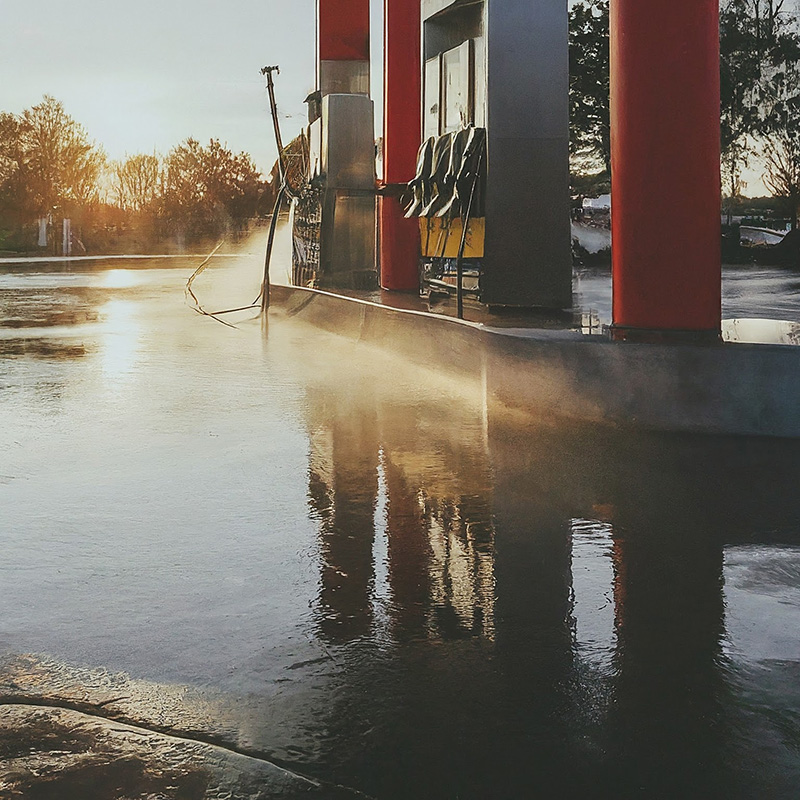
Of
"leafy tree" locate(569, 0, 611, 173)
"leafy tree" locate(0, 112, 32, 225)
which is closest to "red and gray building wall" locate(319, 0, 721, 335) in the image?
"leafy tree" locate(569, 0, 611, 173)

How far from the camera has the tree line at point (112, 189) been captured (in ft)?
226

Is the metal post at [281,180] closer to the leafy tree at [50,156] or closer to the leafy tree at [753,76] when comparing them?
the leafy tree at [753,76]

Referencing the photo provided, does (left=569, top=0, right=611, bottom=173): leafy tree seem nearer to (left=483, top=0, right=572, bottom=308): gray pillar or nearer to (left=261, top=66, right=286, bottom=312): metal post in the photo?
(left=261, top=66, right=286, bottom=312): metal post

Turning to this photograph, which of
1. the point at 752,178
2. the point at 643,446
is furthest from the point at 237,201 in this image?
the point at 643,446

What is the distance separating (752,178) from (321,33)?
38.6 ft

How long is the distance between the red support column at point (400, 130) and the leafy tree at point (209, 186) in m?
60.9

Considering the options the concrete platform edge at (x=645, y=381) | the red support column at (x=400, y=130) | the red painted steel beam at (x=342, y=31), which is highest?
the red painted steel beam at (x=342, y=31)

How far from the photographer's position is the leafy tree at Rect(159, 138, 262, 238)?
260 ft

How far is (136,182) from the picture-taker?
78938 mm

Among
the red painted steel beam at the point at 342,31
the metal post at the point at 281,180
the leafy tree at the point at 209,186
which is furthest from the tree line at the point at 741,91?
the leafy tree at the point at 209,186

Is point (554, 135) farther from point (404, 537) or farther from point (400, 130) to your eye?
point (404, 537)

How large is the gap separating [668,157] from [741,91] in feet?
66.1

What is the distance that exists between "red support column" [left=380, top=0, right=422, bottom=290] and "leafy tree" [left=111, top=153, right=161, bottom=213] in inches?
2470

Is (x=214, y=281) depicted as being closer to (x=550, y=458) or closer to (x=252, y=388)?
(x=252, y=388)
